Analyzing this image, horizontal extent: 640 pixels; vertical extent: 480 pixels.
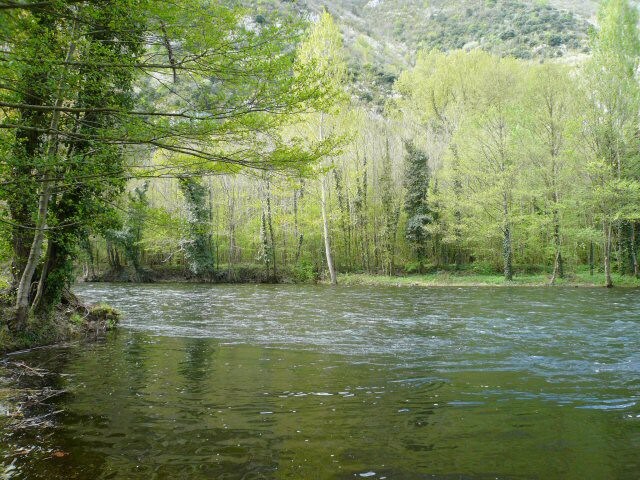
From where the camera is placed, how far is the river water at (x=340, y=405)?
404 centimetres

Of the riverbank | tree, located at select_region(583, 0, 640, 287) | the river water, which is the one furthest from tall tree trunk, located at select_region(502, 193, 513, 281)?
the river water

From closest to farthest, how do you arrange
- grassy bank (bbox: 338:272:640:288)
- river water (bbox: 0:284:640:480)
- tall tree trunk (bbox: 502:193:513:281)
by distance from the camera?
1. river water (bbox: 0:284:640:480)
2. grassy bank (bbox: 338:272:640:288)
3. tall tree trunk (bbox: 502:193:513:281)

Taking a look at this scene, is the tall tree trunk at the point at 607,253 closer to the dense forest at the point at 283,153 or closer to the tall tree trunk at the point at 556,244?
the dense forest at the point at 283,153

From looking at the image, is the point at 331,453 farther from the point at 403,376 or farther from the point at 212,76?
the point at 212,76

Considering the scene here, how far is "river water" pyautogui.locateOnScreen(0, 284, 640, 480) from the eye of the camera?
404 cm

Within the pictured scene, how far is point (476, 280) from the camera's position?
29.1 meters

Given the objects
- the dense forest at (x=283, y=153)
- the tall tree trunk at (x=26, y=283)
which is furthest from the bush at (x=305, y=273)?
the tall tree trunk at (x=26, y=283)

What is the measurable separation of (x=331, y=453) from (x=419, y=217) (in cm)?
3095

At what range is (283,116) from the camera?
6500 millimetres

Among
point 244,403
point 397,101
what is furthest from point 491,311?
point 397,101

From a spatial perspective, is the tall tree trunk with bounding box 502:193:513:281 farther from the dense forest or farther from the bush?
the bush

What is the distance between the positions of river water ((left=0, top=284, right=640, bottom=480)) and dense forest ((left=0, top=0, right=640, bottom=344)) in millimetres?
2637

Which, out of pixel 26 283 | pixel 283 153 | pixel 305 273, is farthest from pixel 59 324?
pixel 305 273

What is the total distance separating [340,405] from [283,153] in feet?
11.8
